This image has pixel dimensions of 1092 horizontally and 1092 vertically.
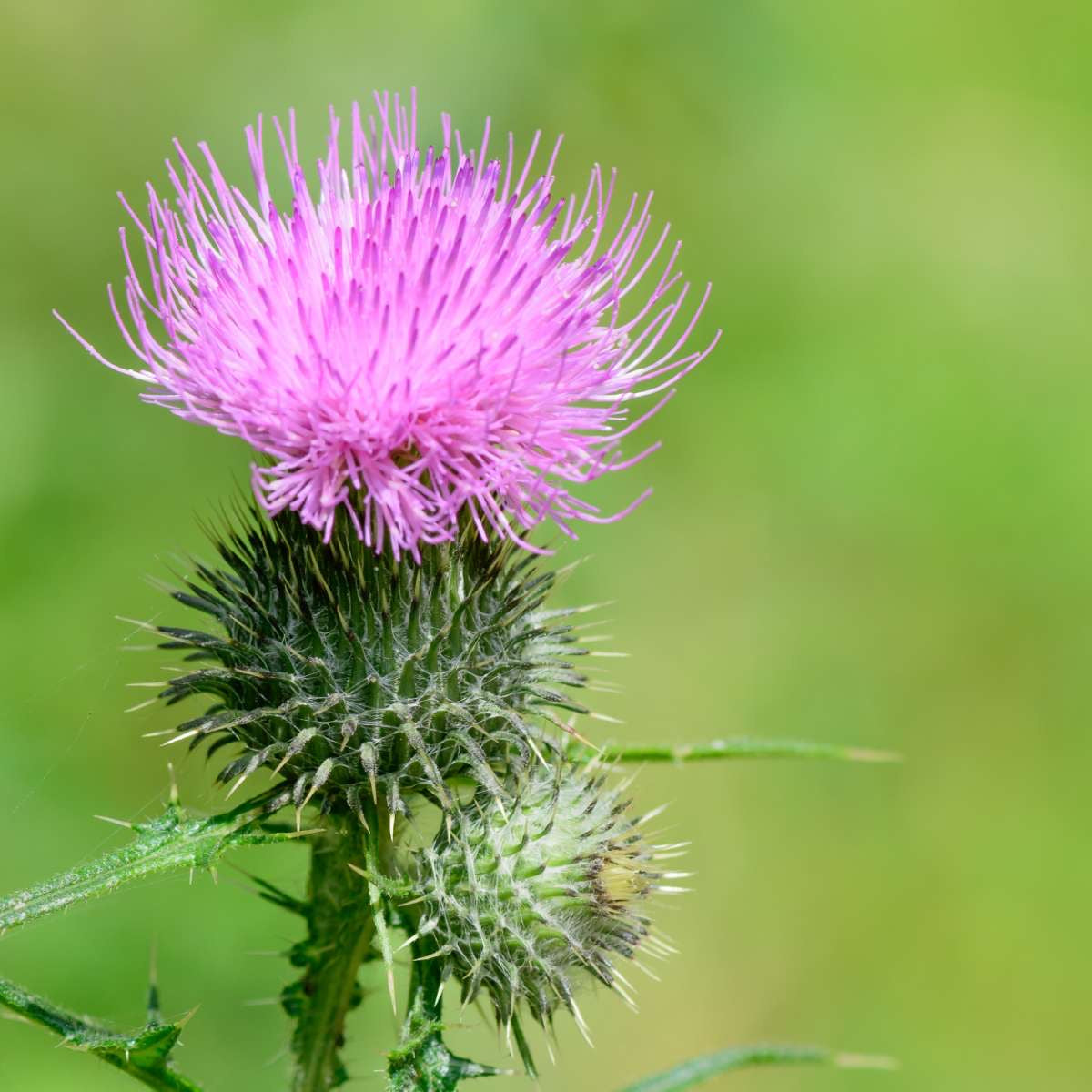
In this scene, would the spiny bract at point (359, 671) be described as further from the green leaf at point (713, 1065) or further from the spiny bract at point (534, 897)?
the green leaf at point (713, 1065)

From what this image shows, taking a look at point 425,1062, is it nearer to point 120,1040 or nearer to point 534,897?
point 534,897

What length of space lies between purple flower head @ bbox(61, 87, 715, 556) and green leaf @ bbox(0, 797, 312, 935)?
689 mm

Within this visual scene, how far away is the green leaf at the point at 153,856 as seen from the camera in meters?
2.35

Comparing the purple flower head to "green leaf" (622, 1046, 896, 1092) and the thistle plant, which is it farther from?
"green leaf" (622, 1046, 896, 1092)

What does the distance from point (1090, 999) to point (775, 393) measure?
3.81 metres

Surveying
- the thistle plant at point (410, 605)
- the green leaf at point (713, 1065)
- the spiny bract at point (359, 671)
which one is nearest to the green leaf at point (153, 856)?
the thistle plant at point (410, 605)

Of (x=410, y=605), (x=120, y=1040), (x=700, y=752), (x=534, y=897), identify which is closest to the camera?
(x=120, y=1040)

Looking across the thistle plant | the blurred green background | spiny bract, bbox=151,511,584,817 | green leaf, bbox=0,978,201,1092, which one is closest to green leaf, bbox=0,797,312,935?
the thistle plant

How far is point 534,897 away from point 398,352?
1.32m

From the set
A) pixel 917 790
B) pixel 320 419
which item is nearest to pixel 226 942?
pixel 320 419

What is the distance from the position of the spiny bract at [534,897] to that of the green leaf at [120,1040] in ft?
1.94

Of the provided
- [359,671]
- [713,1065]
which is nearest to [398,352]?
[359,671]

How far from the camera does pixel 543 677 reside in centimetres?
312

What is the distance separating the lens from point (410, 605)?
2.94 metres
